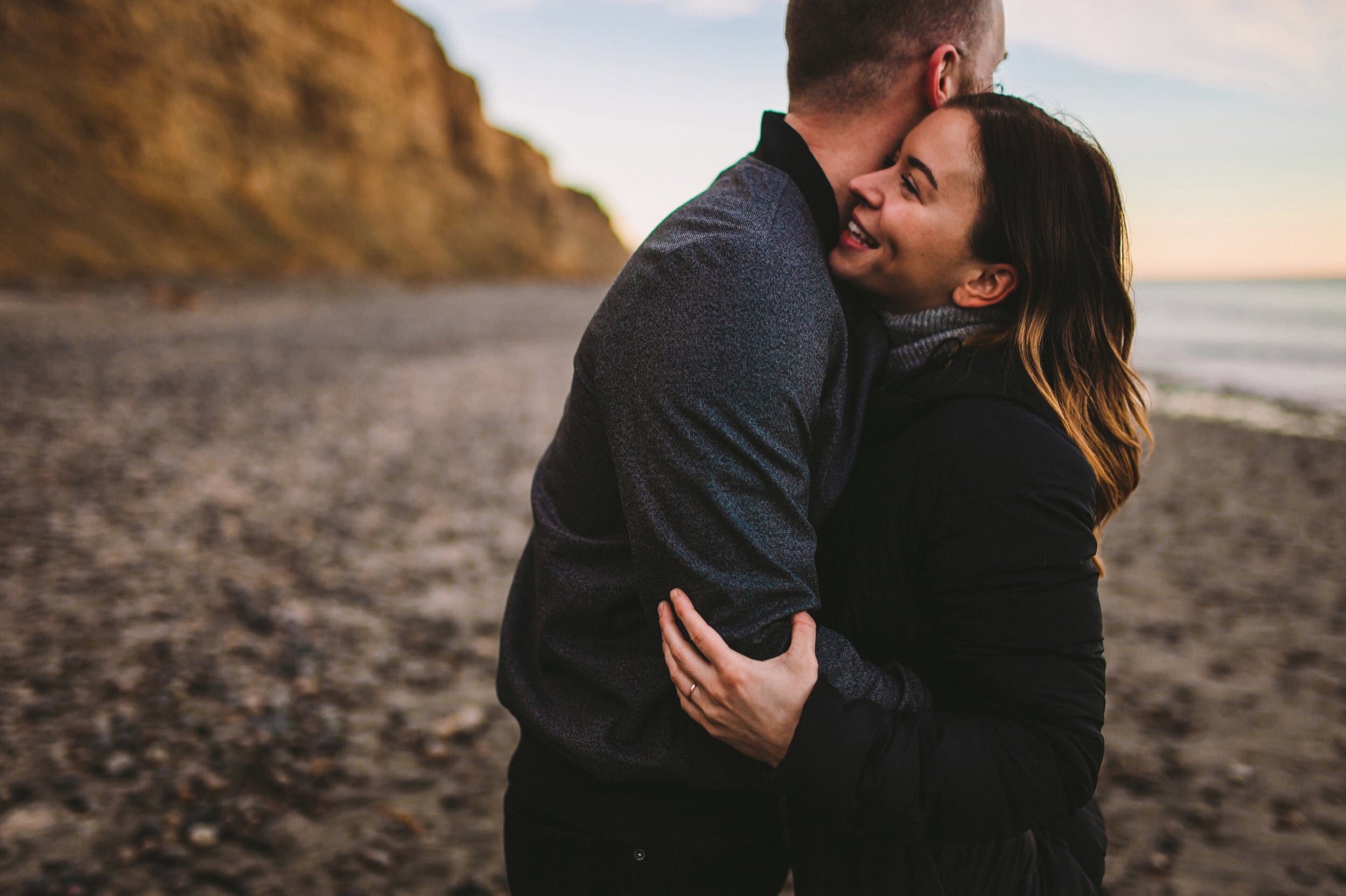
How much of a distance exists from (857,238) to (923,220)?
0.49 feet

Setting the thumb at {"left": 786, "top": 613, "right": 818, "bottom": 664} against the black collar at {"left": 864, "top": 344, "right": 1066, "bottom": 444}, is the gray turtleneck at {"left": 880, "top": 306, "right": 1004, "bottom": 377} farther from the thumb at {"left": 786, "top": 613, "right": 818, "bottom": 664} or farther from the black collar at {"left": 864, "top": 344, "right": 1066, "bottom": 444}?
the thumb at {"left": 786, "top": 613, "right": 818, "bottom": 664}

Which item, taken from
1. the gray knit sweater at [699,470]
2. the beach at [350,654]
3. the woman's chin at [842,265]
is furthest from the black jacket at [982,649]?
the beach at [350,654]

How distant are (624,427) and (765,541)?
315 mm

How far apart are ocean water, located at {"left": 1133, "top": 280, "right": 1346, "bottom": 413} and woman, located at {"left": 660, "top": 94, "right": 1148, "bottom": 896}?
12.2 inches

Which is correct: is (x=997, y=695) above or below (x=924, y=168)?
below

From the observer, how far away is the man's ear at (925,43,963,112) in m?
1.77

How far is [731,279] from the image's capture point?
52.9 inches

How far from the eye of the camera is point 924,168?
1681 mm

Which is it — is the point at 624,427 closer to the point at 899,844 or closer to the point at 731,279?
the point at 731,279

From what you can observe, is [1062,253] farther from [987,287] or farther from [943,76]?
[943,76]

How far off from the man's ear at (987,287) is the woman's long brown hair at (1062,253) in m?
0.02

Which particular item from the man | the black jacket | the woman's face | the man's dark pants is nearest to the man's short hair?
the man

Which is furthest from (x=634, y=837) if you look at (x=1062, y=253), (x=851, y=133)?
(x=851, y=133)

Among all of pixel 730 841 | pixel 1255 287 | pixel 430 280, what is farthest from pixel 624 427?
pixel 1255 287
